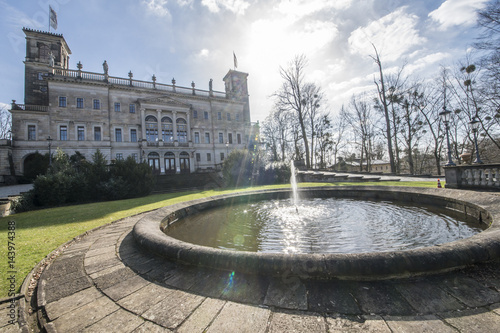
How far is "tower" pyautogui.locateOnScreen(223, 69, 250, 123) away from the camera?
164ft

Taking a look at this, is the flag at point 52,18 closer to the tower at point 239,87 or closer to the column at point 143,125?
→ the column at point 143,125

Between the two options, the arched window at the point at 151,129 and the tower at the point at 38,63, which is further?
the arched window at the point at 151,129

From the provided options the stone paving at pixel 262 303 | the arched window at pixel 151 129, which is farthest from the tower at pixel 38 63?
the stone paving at pixel 262 303

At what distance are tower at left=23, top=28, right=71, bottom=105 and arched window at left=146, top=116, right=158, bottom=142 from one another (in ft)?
59.6

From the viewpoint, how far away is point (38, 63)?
3638 centimetres

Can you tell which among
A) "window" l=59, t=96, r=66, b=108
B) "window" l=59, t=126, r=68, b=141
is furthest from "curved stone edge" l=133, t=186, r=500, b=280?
Result: "window" l=59, t=96, r=66, b=108

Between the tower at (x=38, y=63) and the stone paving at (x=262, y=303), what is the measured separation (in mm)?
49458

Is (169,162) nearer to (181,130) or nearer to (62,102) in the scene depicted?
(181,130)

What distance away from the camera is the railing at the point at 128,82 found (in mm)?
32688

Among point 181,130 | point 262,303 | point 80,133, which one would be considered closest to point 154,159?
point 181,130

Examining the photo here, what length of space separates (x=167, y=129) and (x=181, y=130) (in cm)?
258

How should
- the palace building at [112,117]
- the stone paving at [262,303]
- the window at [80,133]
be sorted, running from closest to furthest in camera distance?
the stone paving at [262,303], the palace building at [112,117], the window at [80,133]

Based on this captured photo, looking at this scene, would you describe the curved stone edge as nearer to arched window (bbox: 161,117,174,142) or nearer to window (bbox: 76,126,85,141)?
arched window (bbox: 161,117,174,142)

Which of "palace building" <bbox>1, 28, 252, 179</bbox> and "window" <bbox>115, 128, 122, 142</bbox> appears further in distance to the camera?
"window" <bbox>115, 128, 122, 142</bbox>
